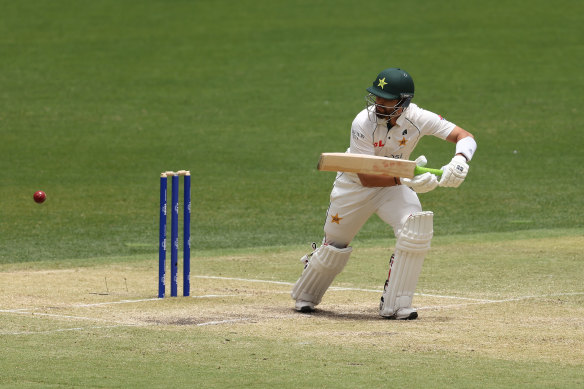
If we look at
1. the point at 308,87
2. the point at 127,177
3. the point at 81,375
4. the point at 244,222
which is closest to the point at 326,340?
the point at 81,375

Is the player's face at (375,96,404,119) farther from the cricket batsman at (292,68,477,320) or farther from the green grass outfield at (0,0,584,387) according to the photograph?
the green grass outfield at (0,0,584,387)

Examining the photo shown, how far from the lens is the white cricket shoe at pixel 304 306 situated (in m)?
7.90

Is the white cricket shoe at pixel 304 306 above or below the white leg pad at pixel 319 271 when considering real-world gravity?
below

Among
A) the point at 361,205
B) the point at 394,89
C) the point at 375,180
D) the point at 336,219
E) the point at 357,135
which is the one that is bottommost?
the point at 336,219

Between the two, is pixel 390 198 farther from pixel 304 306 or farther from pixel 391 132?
pixel 304 306

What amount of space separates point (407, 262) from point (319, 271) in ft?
2.25

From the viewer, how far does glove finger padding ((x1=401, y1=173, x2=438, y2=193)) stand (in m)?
7.26

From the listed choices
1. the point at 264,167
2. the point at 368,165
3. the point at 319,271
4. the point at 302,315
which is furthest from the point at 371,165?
the point at 264,167

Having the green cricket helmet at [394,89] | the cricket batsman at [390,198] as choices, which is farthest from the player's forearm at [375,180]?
the green cricket helmet at [394,89]

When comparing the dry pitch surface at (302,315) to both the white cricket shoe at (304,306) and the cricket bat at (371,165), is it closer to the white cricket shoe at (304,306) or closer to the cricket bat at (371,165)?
the white cricket shoe at (304,306)

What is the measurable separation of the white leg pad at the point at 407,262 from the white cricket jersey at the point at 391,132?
0.50 m

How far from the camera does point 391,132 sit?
7.69m

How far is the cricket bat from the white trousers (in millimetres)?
406

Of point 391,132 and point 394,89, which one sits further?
point 391,132
